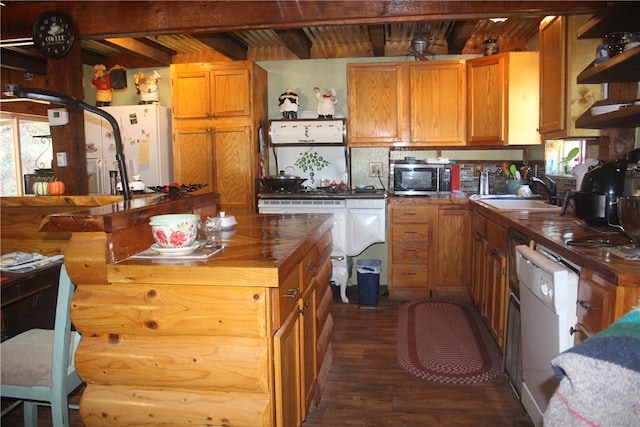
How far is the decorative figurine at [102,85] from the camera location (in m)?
4.88

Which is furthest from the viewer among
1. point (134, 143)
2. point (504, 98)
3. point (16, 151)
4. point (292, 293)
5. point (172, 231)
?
point (16, 151)

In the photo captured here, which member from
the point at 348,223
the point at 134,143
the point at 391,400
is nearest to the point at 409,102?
the point at 348,223

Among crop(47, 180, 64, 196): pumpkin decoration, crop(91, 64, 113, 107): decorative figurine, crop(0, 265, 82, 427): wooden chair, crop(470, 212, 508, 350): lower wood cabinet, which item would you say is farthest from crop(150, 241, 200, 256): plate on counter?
crop(91, 64, 113, 107): decorative figurine

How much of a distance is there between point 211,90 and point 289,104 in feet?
2.43

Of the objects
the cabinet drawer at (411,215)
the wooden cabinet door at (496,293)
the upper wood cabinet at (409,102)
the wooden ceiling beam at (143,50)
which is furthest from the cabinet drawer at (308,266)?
the wooden ceiling beam at (143,50)

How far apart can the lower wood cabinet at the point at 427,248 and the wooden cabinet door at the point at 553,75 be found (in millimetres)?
1058

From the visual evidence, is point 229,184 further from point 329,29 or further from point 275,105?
point 329,29

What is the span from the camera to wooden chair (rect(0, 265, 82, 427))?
1633 millimetres

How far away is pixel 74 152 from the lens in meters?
3.71

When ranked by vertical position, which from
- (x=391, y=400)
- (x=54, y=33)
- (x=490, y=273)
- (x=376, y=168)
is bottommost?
(x=391, y=400)

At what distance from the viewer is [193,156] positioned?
466 centimetres

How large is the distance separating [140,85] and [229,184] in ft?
4.53

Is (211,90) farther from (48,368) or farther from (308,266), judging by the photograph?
(48,368)

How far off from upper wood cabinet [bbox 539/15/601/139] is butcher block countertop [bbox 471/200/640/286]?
0.65 m
